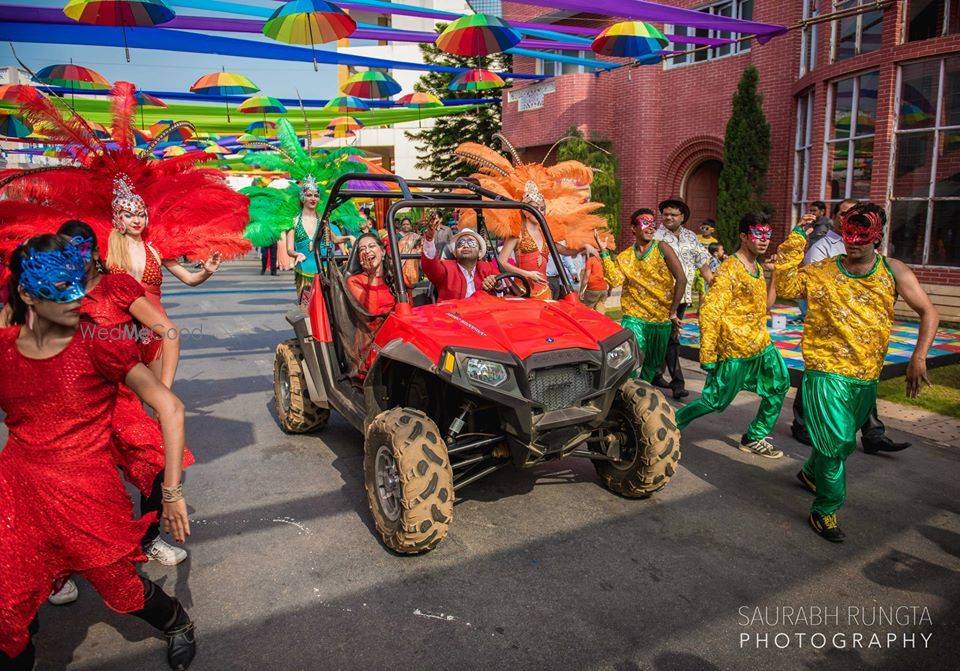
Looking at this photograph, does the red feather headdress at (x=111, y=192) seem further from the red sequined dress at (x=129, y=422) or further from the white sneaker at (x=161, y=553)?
the white sneaker at (x=161, y=553)

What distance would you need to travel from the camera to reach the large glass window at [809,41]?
43.8ft

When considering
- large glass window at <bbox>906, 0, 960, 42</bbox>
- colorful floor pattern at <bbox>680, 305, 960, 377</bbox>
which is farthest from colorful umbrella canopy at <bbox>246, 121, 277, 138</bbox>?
large glass window at <bbox>906, 0, 960, 42</bbox>

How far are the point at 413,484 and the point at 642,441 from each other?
4.91 feet

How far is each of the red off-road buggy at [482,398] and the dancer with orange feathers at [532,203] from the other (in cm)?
93

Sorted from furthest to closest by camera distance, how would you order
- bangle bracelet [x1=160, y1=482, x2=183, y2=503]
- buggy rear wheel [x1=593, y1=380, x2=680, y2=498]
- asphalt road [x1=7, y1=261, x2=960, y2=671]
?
buggy rear wheel [x1=593, y1=380, x2=680, y2=498] → asphalt road [x1=7, y1=261, x2=960, y2=671] → bangle bracelet [x1=160, y1=482, x2=183, y2=503]

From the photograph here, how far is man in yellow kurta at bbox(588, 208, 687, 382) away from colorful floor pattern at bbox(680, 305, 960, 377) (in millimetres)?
2546

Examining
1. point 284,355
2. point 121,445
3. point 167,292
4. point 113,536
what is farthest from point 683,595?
point 167,292

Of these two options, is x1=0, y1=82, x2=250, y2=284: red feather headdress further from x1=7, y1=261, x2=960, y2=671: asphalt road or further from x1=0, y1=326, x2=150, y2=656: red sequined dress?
x1=0, y1=326, x2=150, y2=656: red sequined dress

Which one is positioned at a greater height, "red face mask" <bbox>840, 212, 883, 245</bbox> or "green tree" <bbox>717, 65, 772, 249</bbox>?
"green tree" <bbox>717, 65, 772, 249</bbox>

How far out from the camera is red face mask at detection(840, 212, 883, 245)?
3.74m

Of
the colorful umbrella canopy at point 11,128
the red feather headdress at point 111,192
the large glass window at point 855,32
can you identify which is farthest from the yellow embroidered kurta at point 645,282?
the colorful umbrella canopy at point 11,128

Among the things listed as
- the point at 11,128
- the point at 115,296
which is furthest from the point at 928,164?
the point at 11,128

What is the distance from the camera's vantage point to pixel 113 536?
7.88 feet

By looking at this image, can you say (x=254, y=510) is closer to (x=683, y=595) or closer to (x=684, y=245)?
(x=683, y=595)
